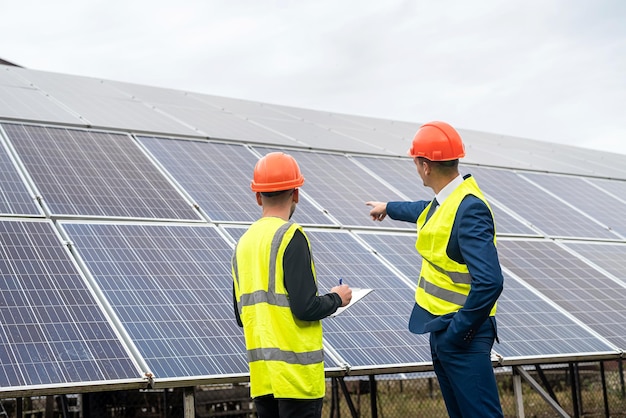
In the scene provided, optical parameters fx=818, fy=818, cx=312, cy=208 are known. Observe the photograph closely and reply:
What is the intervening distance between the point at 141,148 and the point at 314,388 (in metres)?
6.10

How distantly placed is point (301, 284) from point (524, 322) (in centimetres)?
432

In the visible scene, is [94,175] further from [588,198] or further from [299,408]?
[588,198]

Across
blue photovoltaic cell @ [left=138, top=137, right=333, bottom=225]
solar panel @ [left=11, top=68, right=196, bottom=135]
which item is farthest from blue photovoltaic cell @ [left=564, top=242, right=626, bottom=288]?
solar panel @ [left=11, top=68, right=196, bottom=135]

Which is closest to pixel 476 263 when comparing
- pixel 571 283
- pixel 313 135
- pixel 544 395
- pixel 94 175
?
pixel 544 395

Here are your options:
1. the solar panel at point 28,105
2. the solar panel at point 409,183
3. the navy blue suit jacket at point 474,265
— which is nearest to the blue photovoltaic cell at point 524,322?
the solar panel at point 409,183

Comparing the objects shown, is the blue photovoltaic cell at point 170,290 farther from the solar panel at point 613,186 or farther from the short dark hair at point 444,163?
the solar panel at point 613,186

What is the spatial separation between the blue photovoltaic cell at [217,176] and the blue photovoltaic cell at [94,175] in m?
0.25

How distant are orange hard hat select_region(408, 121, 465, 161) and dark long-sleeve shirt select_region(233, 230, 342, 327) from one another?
3.27ft

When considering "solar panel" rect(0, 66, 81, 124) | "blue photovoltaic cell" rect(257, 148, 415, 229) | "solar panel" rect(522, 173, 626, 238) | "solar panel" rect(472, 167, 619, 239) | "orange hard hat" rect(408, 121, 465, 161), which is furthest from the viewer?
"solar panel" rect(522, 173, 626, 238)

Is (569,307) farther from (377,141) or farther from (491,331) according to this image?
(377,141)

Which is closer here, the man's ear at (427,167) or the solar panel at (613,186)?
the man's ear at (427,167)

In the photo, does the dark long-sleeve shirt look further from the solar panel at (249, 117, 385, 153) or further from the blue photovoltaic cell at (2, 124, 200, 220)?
the solar panel at (249, 117, 385, 153)

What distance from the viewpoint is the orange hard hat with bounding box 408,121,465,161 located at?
4.84 meters

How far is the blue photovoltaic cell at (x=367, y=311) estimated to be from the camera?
22.2 feet
